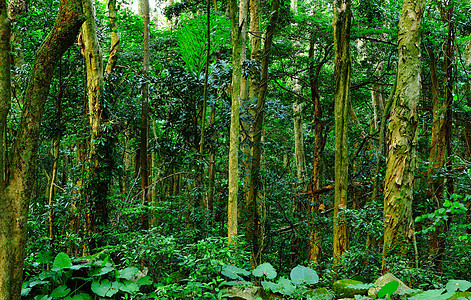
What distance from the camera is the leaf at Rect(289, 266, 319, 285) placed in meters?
3.40

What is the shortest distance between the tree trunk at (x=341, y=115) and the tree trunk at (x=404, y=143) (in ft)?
2.57

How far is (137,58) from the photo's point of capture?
9.26 m

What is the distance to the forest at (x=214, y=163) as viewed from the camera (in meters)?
3.27

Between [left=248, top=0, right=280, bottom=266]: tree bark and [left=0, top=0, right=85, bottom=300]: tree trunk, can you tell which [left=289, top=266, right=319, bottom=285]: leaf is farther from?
[left=0, top=0, right=85, bottom=300]: tree trunk

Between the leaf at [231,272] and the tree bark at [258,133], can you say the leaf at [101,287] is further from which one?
the tree bark at [258,133]

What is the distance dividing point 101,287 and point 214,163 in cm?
375

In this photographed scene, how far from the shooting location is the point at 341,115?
517 centimetres

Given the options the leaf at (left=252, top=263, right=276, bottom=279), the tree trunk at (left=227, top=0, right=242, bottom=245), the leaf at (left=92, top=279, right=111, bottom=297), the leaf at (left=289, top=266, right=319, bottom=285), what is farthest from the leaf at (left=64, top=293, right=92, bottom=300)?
the leaf at (left=289, top=266, right=319, bottom=285)

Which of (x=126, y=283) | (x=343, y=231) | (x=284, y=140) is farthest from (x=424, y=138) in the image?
(x=126, y=283)

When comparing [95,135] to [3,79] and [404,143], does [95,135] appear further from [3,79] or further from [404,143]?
[404,143]

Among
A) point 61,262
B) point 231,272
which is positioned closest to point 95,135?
point 61,262

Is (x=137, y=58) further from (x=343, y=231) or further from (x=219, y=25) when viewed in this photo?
(x=343, y=231)

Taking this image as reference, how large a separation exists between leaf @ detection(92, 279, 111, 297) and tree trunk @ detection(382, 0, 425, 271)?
3361mm

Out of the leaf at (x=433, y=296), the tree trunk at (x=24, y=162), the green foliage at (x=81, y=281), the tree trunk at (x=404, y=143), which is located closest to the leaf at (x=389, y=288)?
the leaf at (x=433, y=296)
